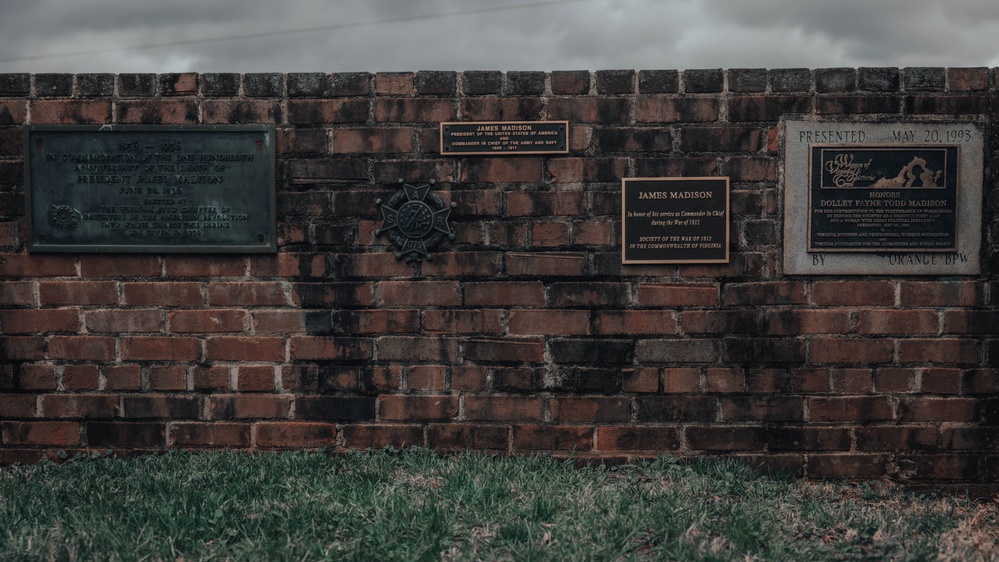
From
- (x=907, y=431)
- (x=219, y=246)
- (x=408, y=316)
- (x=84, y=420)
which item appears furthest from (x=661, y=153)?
(x=84, y=420)

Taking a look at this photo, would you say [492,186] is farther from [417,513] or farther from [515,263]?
[417,513]

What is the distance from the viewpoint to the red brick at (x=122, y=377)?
3.91m

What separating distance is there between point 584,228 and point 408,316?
102cm

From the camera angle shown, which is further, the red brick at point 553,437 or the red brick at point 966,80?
the red brick at point 553,437

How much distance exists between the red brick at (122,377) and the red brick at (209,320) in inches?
13.5

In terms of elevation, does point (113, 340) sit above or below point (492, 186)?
below

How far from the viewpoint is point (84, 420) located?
394 centimetres

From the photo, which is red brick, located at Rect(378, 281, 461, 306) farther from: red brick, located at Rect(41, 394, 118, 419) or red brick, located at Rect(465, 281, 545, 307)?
red brick, located at Rect(41, 394, 118, 419)

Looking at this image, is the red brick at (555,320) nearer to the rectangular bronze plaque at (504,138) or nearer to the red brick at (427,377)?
the red brick at (427,377)

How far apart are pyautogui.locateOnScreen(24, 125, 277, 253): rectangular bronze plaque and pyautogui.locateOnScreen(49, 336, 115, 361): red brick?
0.48 meters

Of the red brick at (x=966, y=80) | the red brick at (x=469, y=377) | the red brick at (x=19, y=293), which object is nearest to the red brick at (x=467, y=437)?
the red brick at (x=469, y=377)

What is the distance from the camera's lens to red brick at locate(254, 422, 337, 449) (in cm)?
390

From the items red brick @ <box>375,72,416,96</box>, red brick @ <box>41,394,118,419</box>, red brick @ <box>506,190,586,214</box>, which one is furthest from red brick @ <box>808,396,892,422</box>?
red brick @ <box>41,394,118,419</box>

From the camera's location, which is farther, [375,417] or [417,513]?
[375,417]
